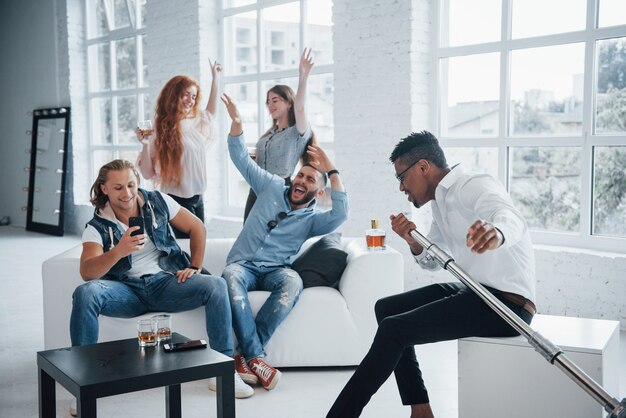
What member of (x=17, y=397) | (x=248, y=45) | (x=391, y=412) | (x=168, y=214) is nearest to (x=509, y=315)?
(x=391, y=412)

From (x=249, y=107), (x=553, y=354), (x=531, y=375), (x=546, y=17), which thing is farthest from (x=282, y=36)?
(x=553, y=354)

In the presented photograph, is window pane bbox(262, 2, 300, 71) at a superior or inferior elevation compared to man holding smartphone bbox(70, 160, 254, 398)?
superior

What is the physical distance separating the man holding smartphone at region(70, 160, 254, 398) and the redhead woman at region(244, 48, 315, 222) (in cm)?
106

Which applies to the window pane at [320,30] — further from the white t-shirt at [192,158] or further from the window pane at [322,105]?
the white t-shirt at [192,158]

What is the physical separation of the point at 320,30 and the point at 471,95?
1585mm

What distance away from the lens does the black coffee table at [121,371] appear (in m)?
2.04

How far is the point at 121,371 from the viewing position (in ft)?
7.04

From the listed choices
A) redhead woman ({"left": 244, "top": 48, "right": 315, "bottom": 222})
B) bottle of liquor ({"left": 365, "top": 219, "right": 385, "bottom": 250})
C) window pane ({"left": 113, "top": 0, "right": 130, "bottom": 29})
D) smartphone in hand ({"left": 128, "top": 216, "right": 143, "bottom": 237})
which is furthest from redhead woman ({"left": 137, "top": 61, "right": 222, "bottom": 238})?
window pane ({"left": 113, "top": 0, "right": 130, "bottom": 29})

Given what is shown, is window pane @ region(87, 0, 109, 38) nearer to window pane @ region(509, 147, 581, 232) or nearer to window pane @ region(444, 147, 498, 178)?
window pane @ region(444, 147, 498, 178)

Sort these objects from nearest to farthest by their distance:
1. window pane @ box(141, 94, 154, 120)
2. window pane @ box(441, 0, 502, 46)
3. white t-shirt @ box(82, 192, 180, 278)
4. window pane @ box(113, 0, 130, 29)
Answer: white t-shirt @ box(82, 192, 180, 278)
window pane @ box(441, 0, 502, 46)
window pane @ box(141, 94, 154, 120)
window pane @ box(113, 0, 130, 29)

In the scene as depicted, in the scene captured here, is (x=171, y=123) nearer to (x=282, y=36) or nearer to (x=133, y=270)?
(x=133, y=270)

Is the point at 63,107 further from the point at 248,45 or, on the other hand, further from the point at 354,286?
the point at 354,286

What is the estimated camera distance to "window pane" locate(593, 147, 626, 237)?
14.0 ft

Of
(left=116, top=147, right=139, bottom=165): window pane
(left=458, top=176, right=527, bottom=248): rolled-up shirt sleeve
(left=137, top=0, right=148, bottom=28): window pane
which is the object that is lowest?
(left=458, top=176, right=527, bottom=248): rolled-up shirt sleeve
